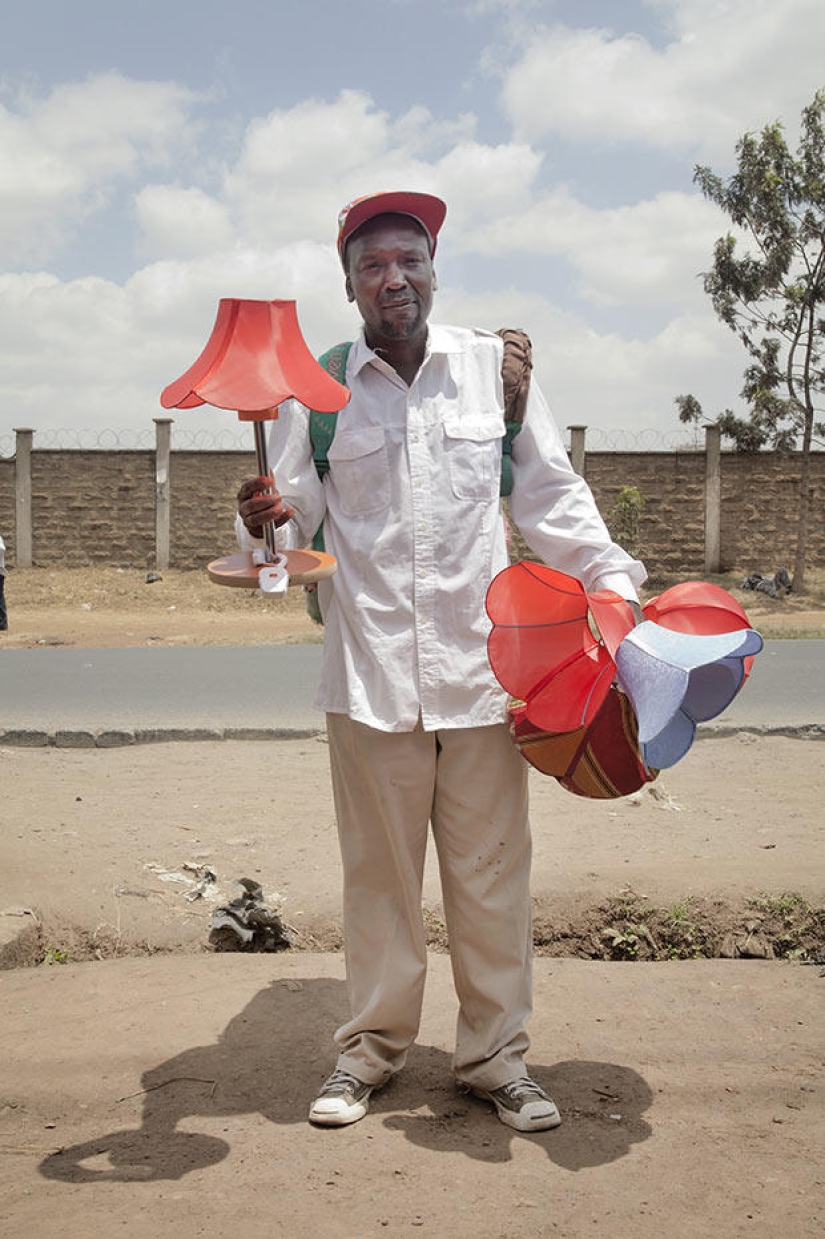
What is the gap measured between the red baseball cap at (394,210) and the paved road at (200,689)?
5068 millimetres

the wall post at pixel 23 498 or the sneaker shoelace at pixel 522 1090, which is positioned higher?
the wall post at pixel 23 498

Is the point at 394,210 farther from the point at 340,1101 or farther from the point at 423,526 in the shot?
the point at 340,1101

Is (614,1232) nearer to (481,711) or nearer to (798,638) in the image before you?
(481,711)

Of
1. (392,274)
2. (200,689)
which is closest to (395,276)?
(392,274)

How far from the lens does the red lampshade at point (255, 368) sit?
266cm

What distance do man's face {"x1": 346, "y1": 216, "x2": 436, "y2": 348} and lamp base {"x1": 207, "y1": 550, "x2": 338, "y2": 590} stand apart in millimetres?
656

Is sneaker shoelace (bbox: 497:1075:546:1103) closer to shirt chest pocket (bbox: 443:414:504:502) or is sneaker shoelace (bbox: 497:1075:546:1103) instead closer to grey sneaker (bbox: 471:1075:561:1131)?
grey sneaker (bbox: 471:1075:561:1131)

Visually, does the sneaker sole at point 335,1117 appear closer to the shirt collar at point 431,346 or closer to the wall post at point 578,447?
the shirt collar at point 431,346

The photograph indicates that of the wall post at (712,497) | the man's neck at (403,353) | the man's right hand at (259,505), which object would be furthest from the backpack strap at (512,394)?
the wall post at (712,497)

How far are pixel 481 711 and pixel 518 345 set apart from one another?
98cm

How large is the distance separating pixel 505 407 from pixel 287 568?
81 cm

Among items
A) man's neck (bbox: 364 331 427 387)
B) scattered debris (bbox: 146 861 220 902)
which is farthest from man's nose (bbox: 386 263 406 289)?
scattered debris (bbox: 146 861 220 902)

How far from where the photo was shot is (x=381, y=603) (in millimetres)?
3072

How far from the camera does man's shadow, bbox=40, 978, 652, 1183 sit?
2.89m
